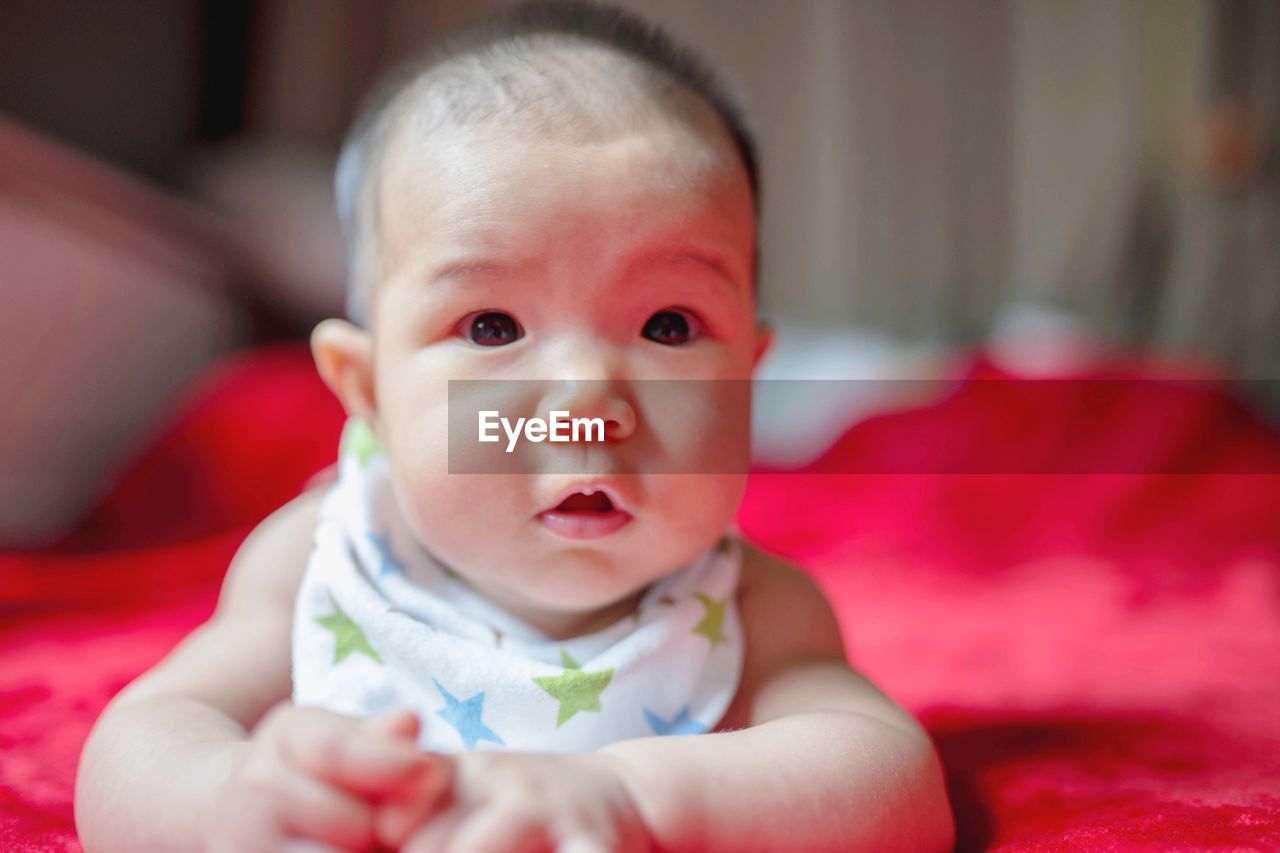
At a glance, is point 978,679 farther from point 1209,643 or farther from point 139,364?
point 139,364

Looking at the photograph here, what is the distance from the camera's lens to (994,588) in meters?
1.48

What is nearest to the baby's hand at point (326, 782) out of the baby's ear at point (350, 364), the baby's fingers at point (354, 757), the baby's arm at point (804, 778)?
the baby's fingers at point (354, 757)

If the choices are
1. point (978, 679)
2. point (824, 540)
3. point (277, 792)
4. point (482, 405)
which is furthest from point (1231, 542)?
point (277, 792)

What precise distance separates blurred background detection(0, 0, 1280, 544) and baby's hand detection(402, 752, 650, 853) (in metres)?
1.63

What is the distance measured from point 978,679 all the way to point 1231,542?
658mm

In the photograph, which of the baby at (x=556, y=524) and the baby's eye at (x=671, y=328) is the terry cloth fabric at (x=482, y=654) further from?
the baby's eye at (x=671, y=328)

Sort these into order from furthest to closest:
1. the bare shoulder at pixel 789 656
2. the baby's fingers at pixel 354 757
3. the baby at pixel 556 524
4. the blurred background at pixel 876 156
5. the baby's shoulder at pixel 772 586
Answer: the blurred background at pixel 876 156, the baby's shoulder at pixel 772 586, the bare shoulder at pixel 789 656, the baby at pixel 556 524, the baby's fingers at pixel 354 757

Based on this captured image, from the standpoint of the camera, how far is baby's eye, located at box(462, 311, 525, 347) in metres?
0.65

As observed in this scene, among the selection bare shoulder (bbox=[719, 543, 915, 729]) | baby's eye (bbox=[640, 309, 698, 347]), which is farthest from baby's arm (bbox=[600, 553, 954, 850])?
baby's eye (bbox=[640, 309, 698, 347])

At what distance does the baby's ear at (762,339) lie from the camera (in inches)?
31.9

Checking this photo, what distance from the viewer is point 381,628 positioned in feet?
2.25

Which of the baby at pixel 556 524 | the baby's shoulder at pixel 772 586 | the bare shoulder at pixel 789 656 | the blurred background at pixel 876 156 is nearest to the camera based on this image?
the baby at pixel 556 524

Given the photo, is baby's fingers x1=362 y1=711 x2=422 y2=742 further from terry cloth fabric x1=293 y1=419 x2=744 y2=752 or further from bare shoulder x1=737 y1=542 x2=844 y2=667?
bare shoulder x1=737 y1=542 x2=844 y2=667

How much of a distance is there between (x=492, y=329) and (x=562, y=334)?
0.05m
